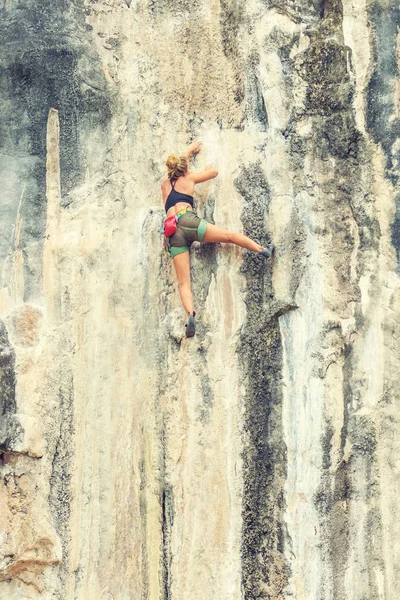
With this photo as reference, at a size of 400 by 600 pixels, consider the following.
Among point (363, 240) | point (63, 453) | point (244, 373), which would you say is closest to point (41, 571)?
point (63, 453)

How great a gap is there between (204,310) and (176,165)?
3.81 ft

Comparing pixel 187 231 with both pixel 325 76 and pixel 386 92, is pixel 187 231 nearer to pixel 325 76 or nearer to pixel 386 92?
pixel 325 76

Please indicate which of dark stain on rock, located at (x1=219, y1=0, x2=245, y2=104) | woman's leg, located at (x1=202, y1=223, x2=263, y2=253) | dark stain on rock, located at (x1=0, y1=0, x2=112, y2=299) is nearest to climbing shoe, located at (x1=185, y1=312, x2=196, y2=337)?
woman's leg, located at (x1=202, y1=223, x2=263, y2=253)

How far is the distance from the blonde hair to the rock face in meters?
0.33

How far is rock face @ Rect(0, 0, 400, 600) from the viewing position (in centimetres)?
792

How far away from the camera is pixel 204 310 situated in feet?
27.0

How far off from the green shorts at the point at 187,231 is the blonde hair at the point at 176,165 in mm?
329

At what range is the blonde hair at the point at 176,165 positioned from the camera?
26.6 feet

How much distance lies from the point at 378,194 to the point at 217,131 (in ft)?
4.69

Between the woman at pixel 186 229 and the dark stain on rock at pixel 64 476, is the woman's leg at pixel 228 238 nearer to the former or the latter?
the woman at pixel 186 229

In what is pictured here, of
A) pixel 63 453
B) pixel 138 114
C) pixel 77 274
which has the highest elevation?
pixel 138 114

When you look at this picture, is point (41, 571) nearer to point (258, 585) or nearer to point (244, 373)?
point (258, 585)

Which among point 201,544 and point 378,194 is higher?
point 378,194

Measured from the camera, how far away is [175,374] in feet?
26.8
